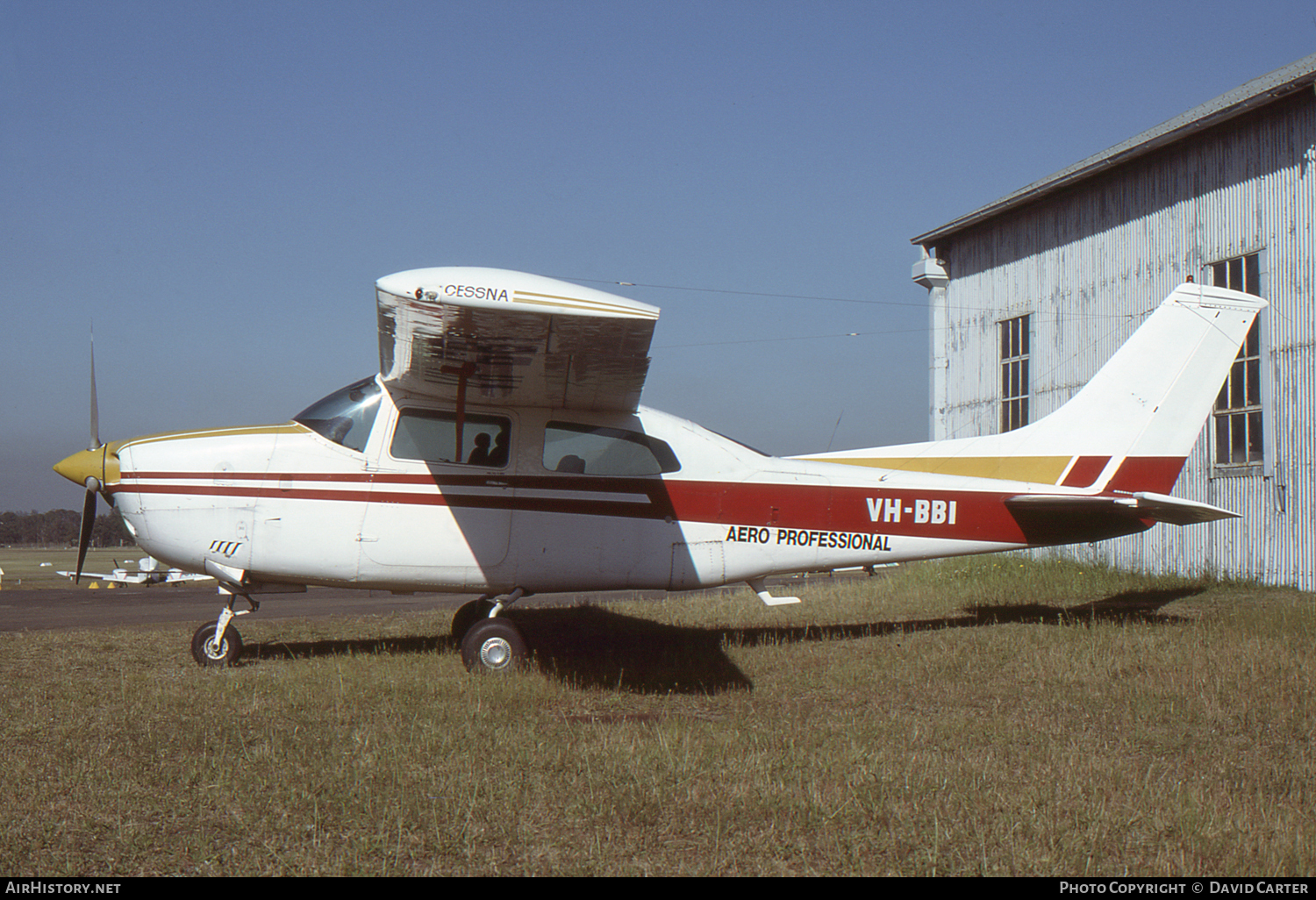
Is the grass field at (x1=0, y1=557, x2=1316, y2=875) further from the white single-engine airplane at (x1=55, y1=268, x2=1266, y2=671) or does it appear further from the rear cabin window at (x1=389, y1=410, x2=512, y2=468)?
the rear cabin window at (x1=389, y1=410, x2=512, y2=468)

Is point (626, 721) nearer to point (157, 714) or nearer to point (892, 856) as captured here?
point (892, 856)

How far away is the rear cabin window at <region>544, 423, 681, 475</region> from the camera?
741cm

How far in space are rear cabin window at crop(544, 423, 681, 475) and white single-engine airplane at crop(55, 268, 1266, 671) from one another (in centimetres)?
1

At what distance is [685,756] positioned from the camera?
4.49 m

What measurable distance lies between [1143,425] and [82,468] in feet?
30.6

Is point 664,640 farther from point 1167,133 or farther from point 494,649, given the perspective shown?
point 1167,133

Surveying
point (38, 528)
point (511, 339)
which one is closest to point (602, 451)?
point (511, 339)

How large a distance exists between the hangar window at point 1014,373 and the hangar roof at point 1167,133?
78.2 inches

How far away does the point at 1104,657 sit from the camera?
715 centimetres

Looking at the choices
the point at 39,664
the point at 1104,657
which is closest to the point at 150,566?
the point at 39,664

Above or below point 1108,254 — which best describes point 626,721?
below

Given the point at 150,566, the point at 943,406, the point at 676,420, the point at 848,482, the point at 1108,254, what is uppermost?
the point at 1108,254
